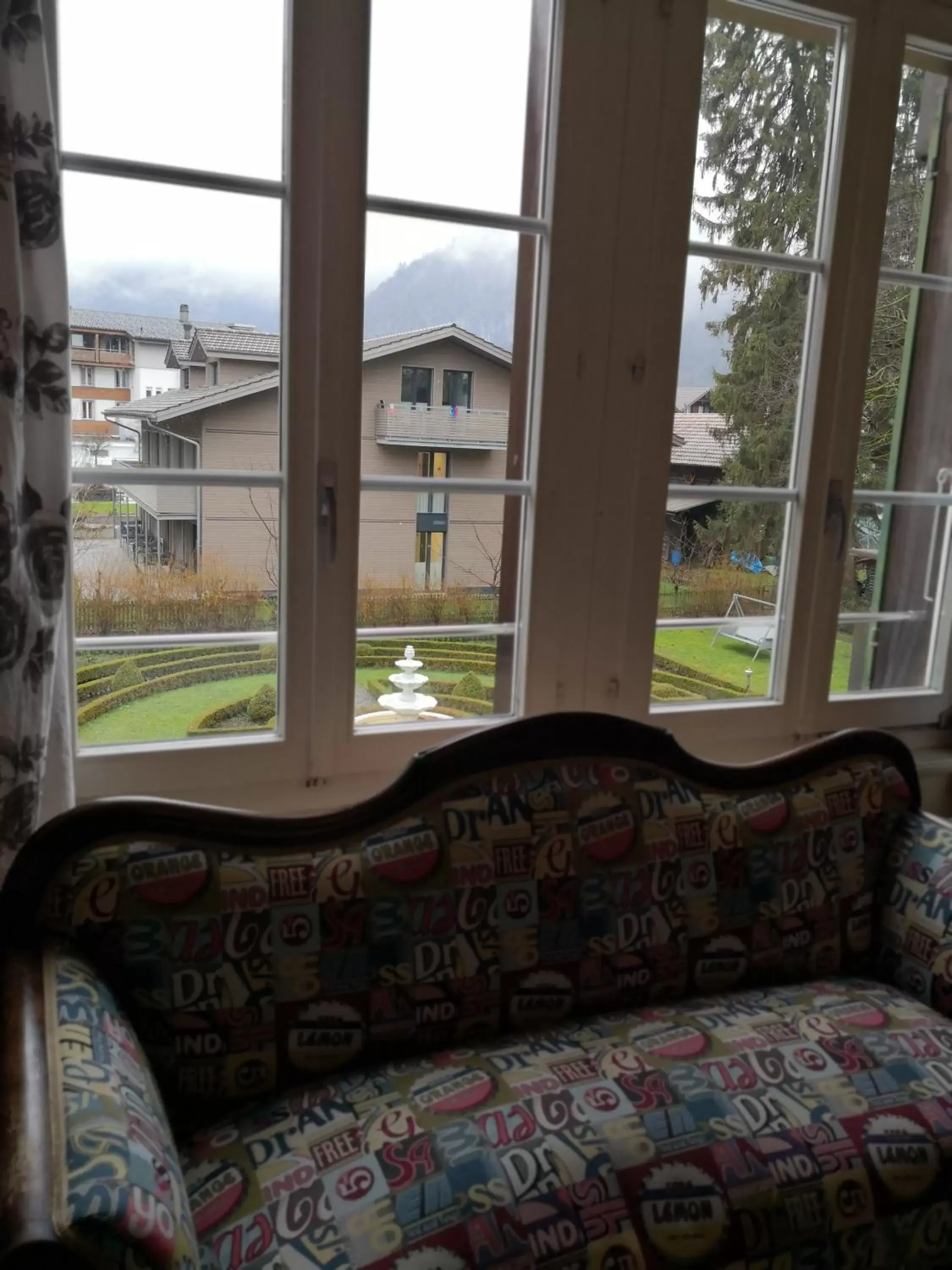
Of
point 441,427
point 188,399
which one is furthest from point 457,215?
point 188,399

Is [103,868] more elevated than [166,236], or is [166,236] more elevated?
[166,236]

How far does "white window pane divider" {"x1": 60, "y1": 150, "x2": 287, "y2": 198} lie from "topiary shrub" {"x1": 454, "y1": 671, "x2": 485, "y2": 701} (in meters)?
0.95

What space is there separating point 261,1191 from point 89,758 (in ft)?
2.62

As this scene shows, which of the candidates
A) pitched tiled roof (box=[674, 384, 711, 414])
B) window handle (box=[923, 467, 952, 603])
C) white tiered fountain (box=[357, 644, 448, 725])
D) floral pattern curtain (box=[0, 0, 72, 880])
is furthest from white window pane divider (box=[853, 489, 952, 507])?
floral pattern curtain (box=[0, 0, 72, 880])

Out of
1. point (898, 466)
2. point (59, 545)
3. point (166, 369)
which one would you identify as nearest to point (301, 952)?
point (59, 545)

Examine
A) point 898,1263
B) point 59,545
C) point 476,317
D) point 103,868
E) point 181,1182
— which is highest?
point 476,317

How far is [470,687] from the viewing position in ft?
6.46

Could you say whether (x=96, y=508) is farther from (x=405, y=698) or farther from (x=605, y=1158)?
(x=605, y=1158)

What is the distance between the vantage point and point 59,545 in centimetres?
141

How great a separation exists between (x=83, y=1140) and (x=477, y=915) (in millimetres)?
695

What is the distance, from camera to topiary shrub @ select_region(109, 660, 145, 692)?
1688 mm

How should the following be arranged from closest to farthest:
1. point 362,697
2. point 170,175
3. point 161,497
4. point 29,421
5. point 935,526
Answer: point 29,421 < point 170,175 < point 161,497 < point 362,697 < point 935,526

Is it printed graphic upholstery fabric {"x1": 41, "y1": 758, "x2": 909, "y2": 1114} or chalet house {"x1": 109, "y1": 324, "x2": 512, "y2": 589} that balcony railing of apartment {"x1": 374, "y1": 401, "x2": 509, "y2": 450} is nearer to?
chalet house {"x1": 109, "y1": 324, "x2": 512, "y2": 589}

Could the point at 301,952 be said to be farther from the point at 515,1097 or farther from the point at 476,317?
the point at 476,317
